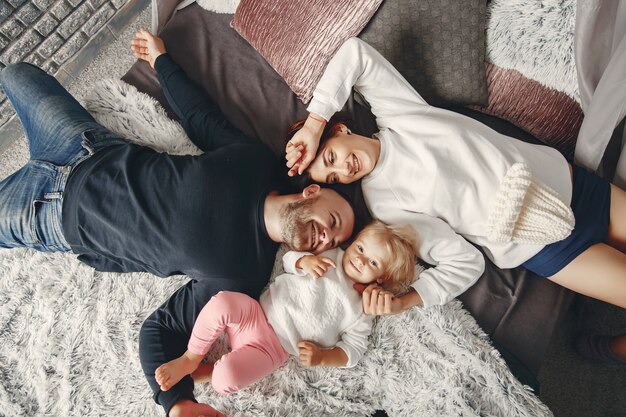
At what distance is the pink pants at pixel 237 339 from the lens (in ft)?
3.53

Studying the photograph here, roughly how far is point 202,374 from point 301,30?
→ 3.51 feet

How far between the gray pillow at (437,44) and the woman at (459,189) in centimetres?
8

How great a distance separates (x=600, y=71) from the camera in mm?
1139

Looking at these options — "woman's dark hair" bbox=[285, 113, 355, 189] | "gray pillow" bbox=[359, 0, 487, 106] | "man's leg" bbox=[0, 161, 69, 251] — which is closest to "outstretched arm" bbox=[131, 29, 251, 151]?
"woman's dark hair" bbox=[285, 113, 355, 189]

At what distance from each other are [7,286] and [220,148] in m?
0.84

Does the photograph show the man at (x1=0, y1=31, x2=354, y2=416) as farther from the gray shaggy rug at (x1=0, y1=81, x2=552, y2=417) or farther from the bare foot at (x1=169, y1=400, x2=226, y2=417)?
the gray shaggy rug at (x1=0, y1=81, x2=552, y2=417)

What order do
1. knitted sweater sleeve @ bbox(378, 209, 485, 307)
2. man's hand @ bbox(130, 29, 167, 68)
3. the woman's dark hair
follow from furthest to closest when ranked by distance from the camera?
man's hand @ bbox(130, 29, 167, 68) → the woman's dark hair → knitted sweater sleeve @ bbox(378, 209, 485, 307)

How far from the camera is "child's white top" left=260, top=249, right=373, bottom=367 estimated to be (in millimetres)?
1168

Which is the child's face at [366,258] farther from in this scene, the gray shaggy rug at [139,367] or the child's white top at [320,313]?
the gray shaggy rug at [139,367]

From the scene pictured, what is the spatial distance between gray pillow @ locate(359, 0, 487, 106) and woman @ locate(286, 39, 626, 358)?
0.08 m

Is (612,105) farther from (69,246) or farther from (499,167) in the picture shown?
(69,246)

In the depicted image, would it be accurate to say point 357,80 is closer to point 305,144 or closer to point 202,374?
point 305,144

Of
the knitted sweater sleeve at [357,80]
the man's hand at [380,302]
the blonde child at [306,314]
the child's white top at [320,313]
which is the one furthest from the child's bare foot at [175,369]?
the knitted sweater sleeve at [357,80]

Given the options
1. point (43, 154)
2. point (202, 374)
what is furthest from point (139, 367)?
point (43, 154)
